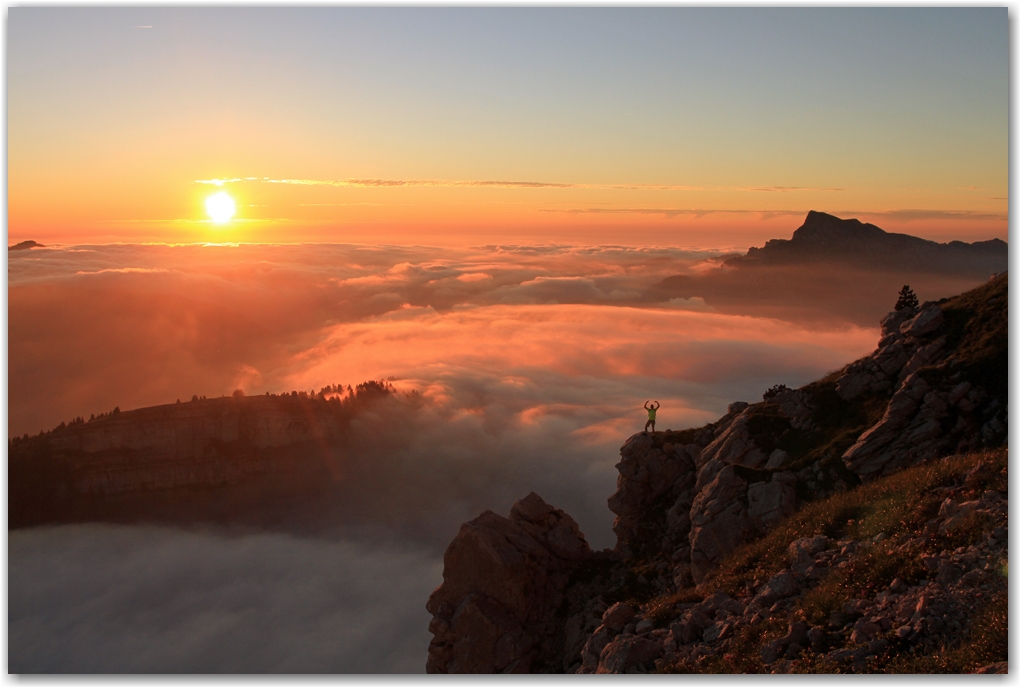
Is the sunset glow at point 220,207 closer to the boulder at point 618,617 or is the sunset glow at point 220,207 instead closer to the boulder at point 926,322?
the boulder at point 618,617

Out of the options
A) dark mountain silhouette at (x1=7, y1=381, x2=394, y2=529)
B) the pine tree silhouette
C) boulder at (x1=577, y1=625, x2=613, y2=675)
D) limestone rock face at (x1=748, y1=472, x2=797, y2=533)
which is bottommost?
dark mountain silhouette at (x1=7, y1=381, x2=394, y2=529)

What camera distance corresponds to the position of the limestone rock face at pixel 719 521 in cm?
2030

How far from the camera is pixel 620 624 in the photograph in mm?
16562

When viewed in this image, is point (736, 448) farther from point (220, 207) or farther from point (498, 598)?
point (220, 207)

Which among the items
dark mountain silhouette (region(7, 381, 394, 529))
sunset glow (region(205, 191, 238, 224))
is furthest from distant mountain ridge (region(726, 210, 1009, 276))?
dark mountain silhouette (region(7, 381, 394, 529))

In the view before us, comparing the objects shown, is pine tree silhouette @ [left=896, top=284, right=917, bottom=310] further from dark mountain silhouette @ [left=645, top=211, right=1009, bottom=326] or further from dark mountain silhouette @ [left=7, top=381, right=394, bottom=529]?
dark mountain silhouette @ [left=7, top=381, right=394, bottom=529]

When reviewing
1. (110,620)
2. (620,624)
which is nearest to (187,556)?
(110,620)

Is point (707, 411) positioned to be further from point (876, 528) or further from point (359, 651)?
point (876, 528)

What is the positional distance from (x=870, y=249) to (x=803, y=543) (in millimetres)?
81856

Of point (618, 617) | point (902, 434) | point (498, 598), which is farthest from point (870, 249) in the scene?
point (618, 617)

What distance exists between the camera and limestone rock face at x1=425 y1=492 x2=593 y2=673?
2177 centimetres

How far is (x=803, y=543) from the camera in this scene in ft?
50.1

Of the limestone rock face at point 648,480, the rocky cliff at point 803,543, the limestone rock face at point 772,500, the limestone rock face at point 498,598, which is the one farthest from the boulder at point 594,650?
the limestone rock face at point 648,480

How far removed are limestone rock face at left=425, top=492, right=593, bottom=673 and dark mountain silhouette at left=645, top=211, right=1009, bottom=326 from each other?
20.3 m
